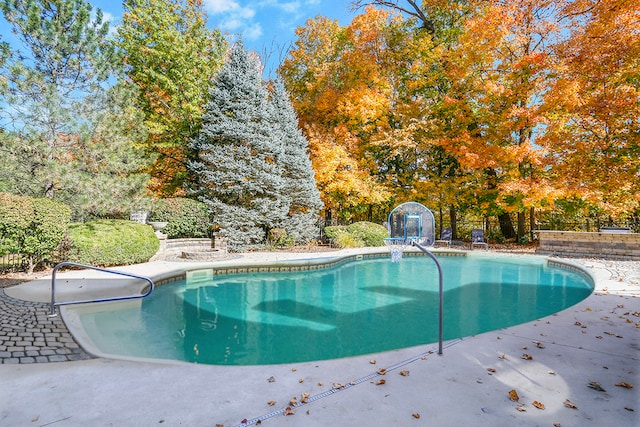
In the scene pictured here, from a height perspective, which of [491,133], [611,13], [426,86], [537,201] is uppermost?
[426,86]

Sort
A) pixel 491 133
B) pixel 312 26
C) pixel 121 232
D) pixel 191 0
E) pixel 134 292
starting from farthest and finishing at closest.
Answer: pixel 312 26 → pixel 191 0 → pixel 491 133 → pixel 121 232 → pixel 134 292

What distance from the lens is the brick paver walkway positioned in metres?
3.49

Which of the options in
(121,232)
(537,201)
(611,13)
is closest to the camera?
(611,13)

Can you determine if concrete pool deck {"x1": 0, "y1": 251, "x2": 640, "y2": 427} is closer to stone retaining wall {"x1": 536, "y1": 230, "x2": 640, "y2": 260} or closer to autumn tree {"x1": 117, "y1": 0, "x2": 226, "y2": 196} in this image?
stone retaining wall {"x1": 536, "y1": 230, "x2": 640, "y2": 260}

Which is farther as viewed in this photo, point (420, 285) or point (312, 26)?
point (312, 26)

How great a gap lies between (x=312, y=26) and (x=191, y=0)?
A: 21.6 feet

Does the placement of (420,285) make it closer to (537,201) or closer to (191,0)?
(537,201)

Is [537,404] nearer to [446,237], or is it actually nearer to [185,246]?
[185,246]

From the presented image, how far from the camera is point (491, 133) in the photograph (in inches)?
576

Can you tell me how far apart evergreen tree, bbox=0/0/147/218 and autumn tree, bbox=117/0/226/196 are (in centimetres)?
585

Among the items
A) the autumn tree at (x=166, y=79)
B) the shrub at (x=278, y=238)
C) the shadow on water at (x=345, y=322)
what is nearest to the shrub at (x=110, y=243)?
the shadow on water at (x=345, y=322)

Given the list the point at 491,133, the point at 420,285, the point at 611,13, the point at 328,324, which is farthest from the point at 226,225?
the point at 611,13

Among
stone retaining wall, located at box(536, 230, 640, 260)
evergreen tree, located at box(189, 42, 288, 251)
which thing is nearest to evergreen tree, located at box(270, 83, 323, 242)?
evergreen tree, located at box(189, 42, 288, 251)

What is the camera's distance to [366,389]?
2.71 metres
